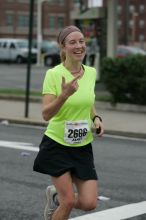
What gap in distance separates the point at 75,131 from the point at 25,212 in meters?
1.99

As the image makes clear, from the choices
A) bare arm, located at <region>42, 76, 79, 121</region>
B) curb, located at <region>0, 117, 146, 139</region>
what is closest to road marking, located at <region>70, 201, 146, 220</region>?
bare arm, located at <region>42, 76, 79, 121</region>

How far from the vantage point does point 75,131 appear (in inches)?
203

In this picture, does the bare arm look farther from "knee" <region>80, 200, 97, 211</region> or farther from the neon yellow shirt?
"knee" <region>80, 200, 97, 211</region>

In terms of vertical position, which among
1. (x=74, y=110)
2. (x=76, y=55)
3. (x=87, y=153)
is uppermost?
(x=76, y=55)

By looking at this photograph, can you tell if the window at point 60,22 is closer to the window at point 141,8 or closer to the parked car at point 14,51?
the window at point 141,8

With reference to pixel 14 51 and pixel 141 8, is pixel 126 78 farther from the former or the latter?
pixel 141 8

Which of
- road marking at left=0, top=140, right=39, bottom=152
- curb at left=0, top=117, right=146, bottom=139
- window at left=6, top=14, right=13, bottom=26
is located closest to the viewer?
road marking at left=0, top=140, right=39, bottom=152

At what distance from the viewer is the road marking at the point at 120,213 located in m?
6.63

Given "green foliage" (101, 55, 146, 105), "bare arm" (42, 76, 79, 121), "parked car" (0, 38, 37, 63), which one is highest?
"bare arm" (42, 76, 79, 121)

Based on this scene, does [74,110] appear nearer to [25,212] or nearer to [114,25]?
[25,212]

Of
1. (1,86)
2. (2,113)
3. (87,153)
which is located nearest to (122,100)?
(2,113)

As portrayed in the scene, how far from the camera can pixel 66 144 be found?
522 cm

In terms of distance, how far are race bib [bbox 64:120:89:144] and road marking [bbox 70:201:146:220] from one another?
162 centimetres

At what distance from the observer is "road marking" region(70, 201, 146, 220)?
261 inches
